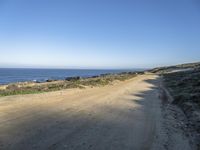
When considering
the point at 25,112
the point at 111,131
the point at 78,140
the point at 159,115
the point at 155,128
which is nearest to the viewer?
the point at 78,140

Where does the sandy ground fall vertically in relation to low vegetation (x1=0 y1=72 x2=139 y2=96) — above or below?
above

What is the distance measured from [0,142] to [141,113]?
853 centimetres

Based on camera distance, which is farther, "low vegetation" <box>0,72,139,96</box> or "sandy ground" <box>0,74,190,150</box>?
"low vegetation" <box>0,72,139,96</box>

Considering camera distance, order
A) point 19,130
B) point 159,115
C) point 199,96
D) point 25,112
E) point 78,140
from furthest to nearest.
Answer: point 199,96 → point 159,115 → point 25,112 → point 19,130 → point 78,140

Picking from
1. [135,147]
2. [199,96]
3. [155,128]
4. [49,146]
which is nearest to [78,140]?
[49,146]

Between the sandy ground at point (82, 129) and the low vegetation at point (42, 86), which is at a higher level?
the sandy ground at point (82, 129)

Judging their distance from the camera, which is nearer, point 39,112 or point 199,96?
point 39,112

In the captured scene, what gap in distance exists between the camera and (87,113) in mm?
14844

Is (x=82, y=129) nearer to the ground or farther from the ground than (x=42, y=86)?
farther from the ground

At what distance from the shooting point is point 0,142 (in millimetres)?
8859

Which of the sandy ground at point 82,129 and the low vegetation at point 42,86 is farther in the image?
the low vegetation at point 42,86

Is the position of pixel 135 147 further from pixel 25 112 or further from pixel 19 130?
pixel 25 112

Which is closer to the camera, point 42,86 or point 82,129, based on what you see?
point 82,129

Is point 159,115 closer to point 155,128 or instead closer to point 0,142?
point 155,128
